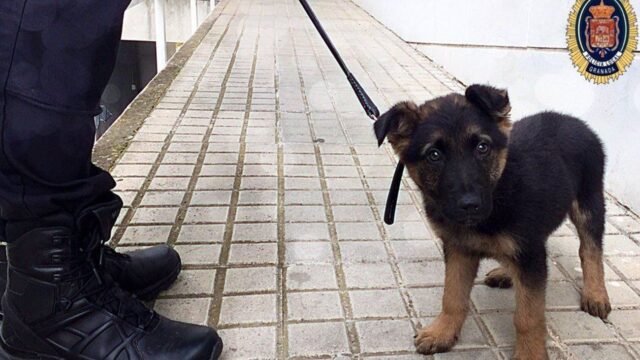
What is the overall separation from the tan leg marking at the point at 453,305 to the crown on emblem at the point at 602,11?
2878 millimetres

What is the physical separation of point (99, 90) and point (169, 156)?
2807 millimetres

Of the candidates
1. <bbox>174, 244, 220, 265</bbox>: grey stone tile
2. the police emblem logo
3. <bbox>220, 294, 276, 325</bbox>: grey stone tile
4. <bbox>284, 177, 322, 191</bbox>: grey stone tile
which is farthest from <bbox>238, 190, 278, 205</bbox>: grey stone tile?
the police emblem logo

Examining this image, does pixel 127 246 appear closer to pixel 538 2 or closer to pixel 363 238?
pixel 363 238

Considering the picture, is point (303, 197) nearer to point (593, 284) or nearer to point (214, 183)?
point (214, 183)

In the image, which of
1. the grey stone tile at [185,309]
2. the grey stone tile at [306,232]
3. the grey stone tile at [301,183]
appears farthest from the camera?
the grey stone tile at [301,183]

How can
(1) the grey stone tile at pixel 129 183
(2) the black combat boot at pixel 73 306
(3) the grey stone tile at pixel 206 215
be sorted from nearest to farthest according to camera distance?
(2) the black combat boot at pixel 73 306, (3) the grey stone tile at pixel 206 215, (1) the grey stone tile at pixel 129 183

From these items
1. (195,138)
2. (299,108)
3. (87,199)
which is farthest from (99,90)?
(299,108)

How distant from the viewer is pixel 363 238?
3.59 m

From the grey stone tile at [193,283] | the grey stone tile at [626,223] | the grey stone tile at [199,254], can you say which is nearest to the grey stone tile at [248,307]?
→ the grey stone tile at [193,283]

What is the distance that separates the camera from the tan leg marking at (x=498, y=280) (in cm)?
303

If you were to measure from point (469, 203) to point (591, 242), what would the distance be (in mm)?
1091

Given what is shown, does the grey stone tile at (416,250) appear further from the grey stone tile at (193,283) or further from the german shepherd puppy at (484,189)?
the grey stone tile at (193,283)

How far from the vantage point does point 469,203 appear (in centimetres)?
221

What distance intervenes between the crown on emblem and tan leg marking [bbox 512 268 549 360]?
2961 millimetres
